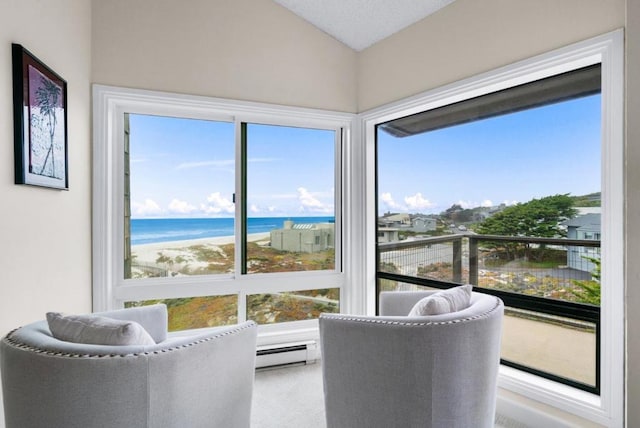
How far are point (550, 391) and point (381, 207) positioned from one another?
5.95ft

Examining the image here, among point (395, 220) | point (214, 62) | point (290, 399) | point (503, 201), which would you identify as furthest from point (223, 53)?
point (290, 399)

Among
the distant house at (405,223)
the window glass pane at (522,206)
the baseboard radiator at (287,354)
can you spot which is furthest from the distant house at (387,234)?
the baseboard radiator at (287,354)

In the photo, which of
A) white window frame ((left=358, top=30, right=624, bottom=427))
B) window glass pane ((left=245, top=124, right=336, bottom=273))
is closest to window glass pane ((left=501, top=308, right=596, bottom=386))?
white window frame ((left=358, top=30, right=624, bottom=427))

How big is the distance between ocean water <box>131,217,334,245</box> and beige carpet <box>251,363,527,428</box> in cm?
110

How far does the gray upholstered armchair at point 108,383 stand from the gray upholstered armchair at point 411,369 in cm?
52

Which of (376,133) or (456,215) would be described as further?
(376,133)

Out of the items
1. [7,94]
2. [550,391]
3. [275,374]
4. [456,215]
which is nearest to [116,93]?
[7,94]

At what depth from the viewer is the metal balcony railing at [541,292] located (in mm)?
2158

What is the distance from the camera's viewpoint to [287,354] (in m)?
3.17

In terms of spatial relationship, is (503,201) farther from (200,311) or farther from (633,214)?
(200,311)

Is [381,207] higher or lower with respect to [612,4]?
lower

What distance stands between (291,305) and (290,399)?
87cm

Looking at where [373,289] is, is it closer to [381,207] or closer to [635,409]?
[381,207]

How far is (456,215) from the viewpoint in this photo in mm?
2869
